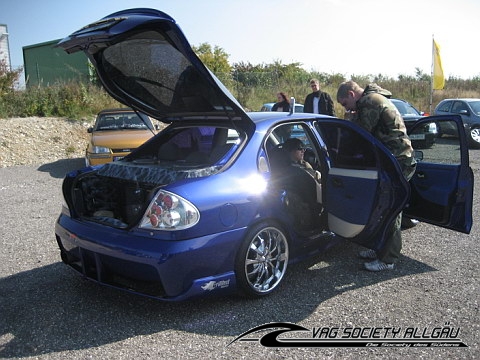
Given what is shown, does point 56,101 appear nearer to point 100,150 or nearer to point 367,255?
point 100,150

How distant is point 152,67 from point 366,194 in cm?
228

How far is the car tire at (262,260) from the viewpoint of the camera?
343 centimetres

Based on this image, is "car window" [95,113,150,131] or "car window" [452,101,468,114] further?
"car window" [452,101,468,114]

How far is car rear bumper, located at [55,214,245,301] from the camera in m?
3.06

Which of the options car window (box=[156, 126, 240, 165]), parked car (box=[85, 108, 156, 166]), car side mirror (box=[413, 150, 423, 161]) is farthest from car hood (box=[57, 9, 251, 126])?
parked car (box=[85, 108, 156, 166])

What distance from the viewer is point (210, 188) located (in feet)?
10.8

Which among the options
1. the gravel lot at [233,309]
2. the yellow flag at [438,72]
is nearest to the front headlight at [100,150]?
the gravel lot at [233,309]

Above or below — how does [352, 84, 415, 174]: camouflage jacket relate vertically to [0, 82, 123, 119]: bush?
below

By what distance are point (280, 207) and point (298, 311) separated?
2.83ft

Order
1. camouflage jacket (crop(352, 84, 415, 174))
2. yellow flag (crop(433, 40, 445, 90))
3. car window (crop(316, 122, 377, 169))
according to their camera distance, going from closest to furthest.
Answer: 1. car window (crop(316, 122, 377, 169))
2. camouflage jacket (crop(352, 84, 415, 174))
3. yellow flag (crop(433, 40, 445, 90))

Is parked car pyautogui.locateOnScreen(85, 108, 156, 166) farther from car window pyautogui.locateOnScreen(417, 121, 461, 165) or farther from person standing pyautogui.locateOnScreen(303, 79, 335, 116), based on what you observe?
car window pyautogui.locateOnScreen(417, 121, 461, 165)

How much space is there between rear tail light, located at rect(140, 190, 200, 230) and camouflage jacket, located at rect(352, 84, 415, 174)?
2.34 m

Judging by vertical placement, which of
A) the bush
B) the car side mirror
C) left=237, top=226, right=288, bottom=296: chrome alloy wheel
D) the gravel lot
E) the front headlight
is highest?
the bush

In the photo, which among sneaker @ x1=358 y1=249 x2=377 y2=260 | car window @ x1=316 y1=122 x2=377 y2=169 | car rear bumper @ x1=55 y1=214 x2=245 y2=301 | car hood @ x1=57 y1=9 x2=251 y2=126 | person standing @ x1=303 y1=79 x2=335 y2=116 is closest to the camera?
car rear bumper @ x1=55 y1=214 x2=245 y2=301
